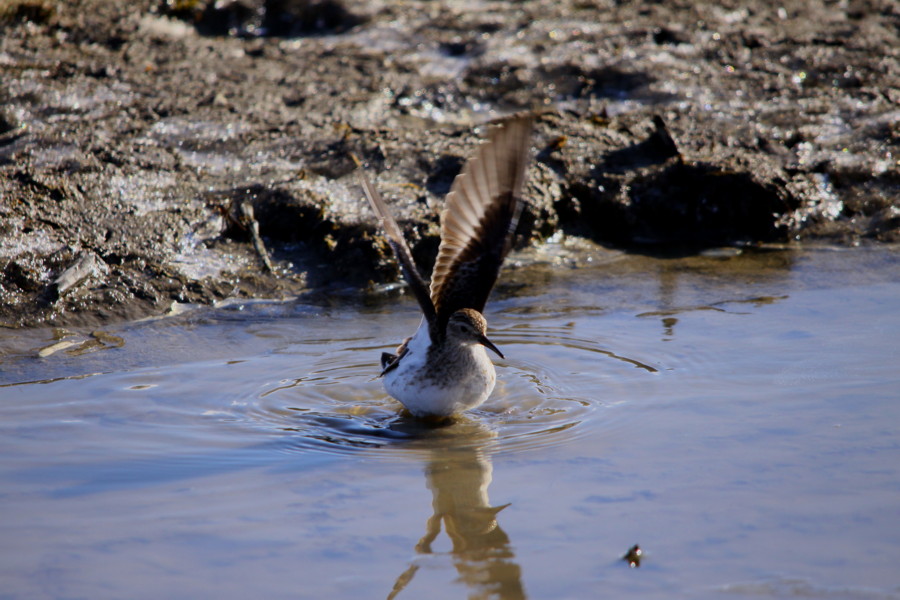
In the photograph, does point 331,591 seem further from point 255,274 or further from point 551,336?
point 255,274

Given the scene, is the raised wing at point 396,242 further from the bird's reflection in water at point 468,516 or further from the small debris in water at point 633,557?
the small debris in water at point 633,557

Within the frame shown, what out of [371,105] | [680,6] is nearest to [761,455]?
[371,105]

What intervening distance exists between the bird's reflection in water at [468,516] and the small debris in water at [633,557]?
0.43m

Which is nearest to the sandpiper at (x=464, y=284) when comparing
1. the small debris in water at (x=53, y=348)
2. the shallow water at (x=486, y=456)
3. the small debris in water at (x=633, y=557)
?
the shallow water at (x=486, y=456)

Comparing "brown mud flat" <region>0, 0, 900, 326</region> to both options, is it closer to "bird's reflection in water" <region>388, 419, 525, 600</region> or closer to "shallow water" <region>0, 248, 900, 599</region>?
"shallow water" <region>0, 248, 900, 599</region>

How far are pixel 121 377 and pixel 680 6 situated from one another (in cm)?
883

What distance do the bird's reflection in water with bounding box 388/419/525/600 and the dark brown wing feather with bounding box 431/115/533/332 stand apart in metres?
0.81

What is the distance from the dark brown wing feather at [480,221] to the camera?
548 cm

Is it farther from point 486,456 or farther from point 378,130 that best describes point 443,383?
point 378,130

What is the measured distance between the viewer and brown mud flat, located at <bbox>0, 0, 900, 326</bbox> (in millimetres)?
7473

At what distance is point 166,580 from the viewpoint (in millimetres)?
3582

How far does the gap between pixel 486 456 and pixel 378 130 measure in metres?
4.74

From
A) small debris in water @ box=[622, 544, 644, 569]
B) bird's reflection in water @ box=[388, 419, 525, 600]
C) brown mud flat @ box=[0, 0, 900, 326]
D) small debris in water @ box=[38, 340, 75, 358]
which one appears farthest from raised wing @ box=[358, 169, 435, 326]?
small debris in water @ box=[38, 340, 75, 358]

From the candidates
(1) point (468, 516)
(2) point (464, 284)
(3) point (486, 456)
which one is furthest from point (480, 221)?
(1) point (468, 516)
